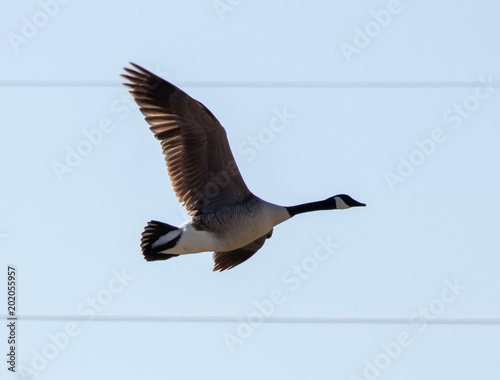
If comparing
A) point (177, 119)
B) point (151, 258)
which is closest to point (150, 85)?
point (177, 119)

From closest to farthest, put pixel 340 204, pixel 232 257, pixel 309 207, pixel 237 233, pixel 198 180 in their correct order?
pixel 237 233 → pixel 198 180 → pixel 309 207 → pixel 340 204 → pixel 232 257

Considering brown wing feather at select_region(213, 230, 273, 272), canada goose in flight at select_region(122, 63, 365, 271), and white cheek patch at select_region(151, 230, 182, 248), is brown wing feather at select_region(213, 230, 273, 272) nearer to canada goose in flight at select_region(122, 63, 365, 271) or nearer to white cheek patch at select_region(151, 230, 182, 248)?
canada goose in flight at select_region(122, 63, 365, 271)

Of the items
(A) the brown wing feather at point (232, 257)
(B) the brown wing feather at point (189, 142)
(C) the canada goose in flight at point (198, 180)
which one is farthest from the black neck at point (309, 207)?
(A) the brown wing feather at point (232, 257)

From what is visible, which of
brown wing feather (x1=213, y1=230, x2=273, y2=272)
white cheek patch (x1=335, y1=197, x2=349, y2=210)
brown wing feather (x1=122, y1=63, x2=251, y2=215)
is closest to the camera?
brown wing feather (x1=122, y1=63, x2=251, y2=215)

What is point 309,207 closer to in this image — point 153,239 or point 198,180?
point 198,180

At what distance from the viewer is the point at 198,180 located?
18812mm

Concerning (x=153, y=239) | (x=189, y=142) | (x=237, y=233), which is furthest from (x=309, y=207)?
(x=153, y=239)

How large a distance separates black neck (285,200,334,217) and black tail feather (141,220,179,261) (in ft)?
3.79

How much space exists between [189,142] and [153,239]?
1009 millimetres

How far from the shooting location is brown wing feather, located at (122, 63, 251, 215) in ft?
60.6

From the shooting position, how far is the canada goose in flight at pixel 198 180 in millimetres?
18500

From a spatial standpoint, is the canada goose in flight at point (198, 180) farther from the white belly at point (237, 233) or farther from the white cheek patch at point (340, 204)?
the white cheek patch at point (340, 204)

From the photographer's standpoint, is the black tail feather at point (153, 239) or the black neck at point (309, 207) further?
the black neck at point (309, 207)

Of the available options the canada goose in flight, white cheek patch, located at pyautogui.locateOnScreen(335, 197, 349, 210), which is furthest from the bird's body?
white cheek patch, located at pyautogui.locateOnScreen(335, 197, 349, 210)
